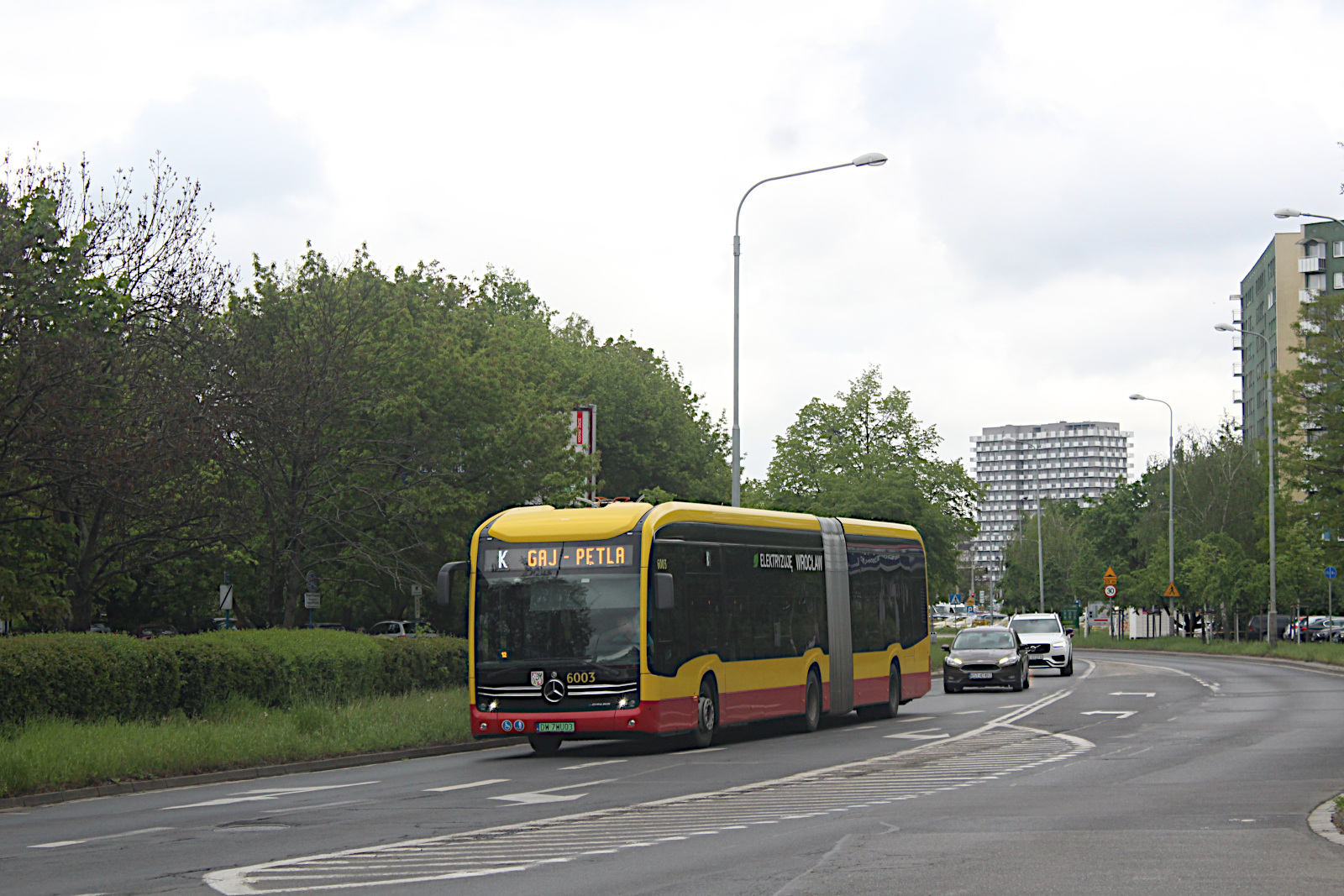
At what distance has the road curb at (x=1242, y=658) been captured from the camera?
49844 millimetres

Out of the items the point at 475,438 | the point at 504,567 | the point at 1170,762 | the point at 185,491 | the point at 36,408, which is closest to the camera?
the point at 1170,762

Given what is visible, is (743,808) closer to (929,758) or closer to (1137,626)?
(929,758)

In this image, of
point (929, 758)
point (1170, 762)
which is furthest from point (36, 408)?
point (1170, 762)

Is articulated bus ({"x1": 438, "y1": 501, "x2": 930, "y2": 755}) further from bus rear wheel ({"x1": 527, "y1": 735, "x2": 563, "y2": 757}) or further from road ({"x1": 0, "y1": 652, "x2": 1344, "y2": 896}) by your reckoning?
road ({"x1": 0, "y1": 652, "x2": 1344, "y2": 896})

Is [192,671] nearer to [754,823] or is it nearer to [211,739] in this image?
[211,739]

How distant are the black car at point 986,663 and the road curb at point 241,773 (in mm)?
15616

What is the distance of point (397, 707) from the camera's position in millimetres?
24219

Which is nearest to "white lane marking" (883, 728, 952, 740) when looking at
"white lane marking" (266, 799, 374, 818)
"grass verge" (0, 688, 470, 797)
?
"grass verge" (0, 688, 470, 797)

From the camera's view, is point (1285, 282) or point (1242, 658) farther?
point (1285, 282)

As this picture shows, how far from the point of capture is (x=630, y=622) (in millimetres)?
20422

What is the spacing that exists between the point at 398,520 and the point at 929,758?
24.9 meters

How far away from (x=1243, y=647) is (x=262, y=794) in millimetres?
54002

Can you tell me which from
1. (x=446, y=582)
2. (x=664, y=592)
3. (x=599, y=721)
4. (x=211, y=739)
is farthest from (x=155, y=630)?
(x=664, y=592)

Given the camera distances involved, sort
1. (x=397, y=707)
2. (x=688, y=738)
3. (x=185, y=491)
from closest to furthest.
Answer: (x=688, y=738) → (x=397, y=707) → (x=185, y=491)
